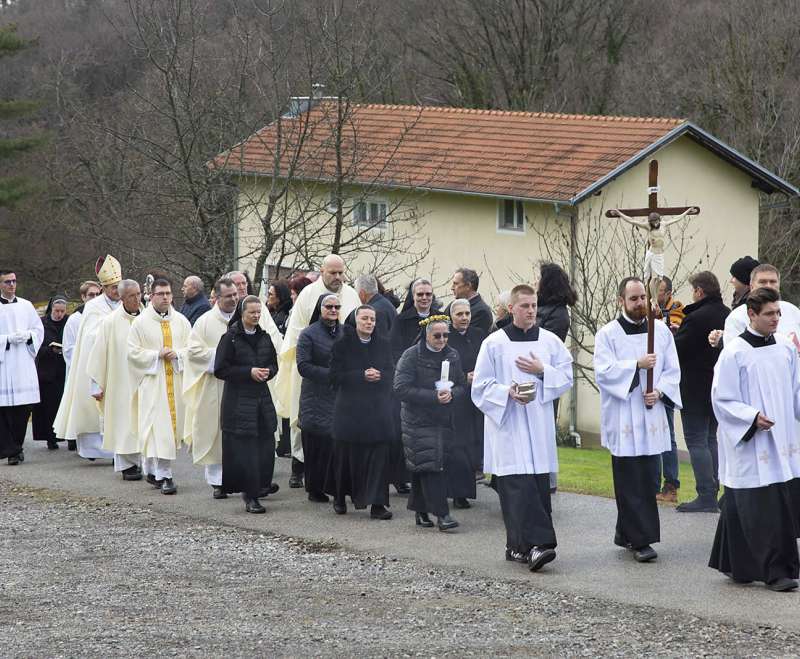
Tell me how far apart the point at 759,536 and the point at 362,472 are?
360 cm

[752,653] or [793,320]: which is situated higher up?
[793,320]

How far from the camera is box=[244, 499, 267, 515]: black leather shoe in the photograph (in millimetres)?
11562

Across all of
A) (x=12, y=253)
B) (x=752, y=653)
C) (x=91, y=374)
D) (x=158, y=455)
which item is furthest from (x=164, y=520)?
(x=12, y=253)

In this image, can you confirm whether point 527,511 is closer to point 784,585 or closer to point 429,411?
point 429,411

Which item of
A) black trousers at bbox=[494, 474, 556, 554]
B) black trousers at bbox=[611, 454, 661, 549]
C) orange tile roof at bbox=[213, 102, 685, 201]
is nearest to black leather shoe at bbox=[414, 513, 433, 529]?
black trousers at bbox=[494, 474, 556, 554]

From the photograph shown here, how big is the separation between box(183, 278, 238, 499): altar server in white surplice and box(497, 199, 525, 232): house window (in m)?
17.3

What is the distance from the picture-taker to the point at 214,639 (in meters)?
7.71

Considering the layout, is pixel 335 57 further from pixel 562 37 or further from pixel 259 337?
pixel 562 37

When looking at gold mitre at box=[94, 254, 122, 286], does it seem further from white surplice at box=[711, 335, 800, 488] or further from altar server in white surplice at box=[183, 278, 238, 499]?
white surplice at box=[711, 335, 800, 488]

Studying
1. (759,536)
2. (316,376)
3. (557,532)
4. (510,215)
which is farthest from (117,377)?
(510,215)

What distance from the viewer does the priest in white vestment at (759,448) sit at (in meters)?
8.63

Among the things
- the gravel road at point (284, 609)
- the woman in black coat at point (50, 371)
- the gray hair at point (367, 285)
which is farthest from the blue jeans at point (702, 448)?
the woman in black coat at point (50, 371)

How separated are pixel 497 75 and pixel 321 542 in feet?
Answer: 114

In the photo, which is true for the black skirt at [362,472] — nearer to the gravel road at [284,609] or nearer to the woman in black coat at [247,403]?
the woman in black coat at [247,403]
